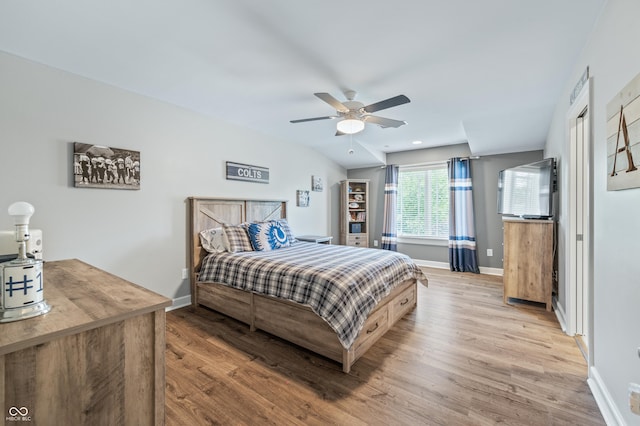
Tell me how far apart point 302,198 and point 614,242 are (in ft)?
13.5

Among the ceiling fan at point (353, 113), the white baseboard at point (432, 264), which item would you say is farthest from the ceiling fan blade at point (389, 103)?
the white baseboard at point (432, 264)

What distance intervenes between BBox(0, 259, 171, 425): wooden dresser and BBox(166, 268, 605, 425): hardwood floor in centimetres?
92

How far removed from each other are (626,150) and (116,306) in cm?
230

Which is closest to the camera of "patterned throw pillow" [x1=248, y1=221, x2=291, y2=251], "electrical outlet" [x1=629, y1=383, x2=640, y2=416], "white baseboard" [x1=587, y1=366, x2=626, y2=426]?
"electrical outlet" [x1=629, y1=383, x2=640, y2=416]

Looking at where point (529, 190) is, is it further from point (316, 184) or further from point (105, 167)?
point (105, 167)

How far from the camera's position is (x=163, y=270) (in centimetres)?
311

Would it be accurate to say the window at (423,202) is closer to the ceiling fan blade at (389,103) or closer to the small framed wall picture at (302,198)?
the small framed wall picture at (302,198)

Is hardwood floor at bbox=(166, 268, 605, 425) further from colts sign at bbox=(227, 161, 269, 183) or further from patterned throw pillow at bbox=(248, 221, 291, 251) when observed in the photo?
colts sign at bbox=(227, 161, 269, 183)

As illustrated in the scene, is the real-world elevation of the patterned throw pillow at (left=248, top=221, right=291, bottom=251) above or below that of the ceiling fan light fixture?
below

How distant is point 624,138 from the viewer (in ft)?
4.33

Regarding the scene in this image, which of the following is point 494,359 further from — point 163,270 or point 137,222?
point 137,222

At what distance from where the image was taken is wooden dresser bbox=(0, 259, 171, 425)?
686 mm

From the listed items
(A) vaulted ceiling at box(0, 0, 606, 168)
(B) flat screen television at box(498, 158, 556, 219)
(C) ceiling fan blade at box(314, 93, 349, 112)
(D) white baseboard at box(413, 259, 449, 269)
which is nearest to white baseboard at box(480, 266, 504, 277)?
(D) white baseboard at box(413, 259, 449, 269)

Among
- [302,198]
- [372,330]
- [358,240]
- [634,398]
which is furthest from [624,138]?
[358,240]
